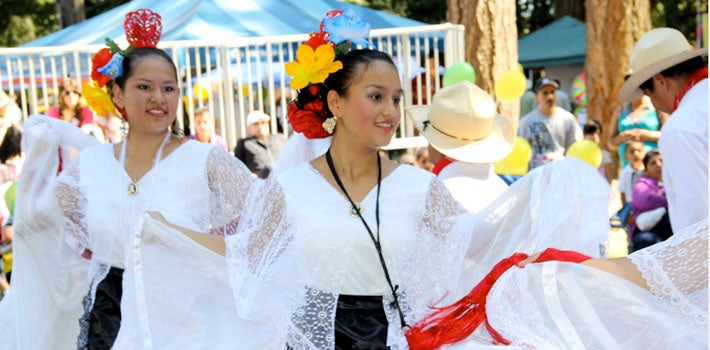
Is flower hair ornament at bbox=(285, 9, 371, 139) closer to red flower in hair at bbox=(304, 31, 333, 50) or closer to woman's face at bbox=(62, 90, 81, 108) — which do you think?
red flower in hair at bbox=(304, 31, 333, 50)

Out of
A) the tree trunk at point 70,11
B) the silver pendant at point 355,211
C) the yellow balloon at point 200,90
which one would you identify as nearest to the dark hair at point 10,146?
the yellow balloon at point 200,90

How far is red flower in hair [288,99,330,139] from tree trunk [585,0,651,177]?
28.6 feet

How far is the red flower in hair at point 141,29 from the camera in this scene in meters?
4.06

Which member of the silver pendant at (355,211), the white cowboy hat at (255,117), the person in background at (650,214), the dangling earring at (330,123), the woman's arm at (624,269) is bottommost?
the person in background at (650,214)

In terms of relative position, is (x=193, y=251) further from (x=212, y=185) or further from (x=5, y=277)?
(x=5, y=277)

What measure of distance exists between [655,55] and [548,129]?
196 inches

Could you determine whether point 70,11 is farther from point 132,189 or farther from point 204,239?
point 204,239

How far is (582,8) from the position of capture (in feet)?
75.7

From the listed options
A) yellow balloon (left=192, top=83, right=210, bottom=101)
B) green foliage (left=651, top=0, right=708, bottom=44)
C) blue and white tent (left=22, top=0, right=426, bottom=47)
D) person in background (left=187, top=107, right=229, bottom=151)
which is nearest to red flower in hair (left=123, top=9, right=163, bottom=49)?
person in background (left=187, top=107, right=229, bottom=151)

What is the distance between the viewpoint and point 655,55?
156 inches

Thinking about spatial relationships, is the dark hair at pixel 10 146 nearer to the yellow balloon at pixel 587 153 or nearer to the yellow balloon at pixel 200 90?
the yellow balloon at pixel 200 90

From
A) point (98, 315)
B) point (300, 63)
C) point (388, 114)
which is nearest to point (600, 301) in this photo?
point (388, 114)

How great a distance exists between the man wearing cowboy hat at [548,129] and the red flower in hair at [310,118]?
5.83 m

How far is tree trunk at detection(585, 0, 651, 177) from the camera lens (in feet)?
36.8
